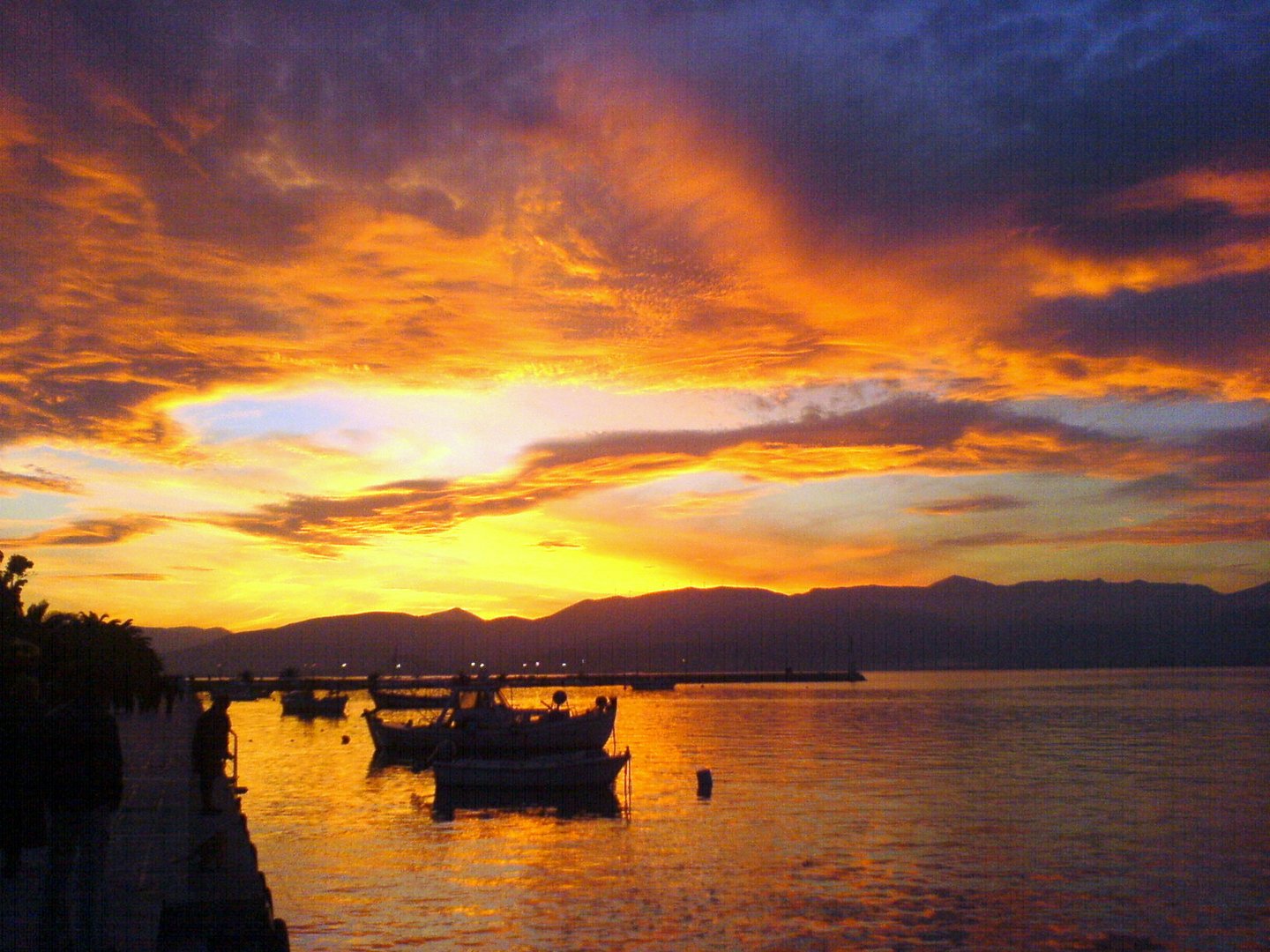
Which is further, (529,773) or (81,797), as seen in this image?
(529,773)

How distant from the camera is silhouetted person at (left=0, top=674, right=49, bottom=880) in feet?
32.3

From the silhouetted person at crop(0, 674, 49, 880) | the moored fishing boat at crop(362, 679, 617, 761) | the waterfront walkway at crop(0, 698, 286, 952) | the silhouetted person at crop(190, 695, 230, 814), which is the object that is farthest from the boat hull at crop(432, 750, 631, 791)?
the silhouetted person at crop(0, 674, 49, 880)

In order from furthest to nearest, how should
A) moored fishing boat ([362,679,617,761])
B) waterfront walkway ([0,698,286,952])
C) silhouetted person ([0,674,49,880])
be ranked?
moored fishing boat ([362,679,617,761]) < waterfront walkway ([0,698,286,952]) < silhouetted person ([0,674,49,880])

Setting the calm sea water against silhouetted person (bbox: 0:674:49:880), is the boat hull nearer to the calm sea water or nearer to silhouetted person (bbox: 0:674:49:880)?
the calm sea water

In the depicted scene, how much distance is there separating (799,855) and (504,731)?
22950mm

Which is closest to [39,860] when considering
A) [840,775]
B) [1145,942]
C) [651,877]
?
[651,877]

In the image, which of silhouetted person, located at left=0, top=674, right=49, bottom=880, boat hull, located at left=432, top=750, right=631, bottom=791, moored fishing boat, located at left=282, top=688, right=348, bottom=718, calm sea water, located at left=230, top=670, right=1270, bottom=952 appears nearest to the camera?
silhouetted person, located at left=0, top=674, right=49, bottom=880

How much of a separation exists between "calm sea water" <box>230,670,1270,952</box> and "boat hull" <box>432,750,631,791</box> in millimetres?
1720

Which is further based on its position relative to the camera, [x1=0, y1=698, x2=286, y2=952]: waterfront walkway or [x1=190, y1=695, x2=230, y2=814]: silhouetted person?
[x1=190, y1=695, x2=230, y2=814]: silhouetted person

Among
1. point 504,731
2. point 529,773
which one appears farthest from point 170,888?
point 504,731

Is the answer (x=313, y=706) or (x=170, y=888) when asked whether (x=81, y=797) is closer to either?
(x=170, y=888)

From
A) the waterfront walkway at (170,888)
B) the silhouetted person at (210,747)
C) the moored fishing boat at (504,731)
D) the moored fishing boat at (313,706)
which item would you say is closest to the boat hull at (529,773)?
the moored fishing boat at (504,731)

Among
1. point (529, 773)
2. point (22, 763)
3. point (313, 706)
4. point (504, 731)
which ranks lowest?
point (529, 773)

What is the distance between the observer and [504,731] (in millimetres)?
53781
